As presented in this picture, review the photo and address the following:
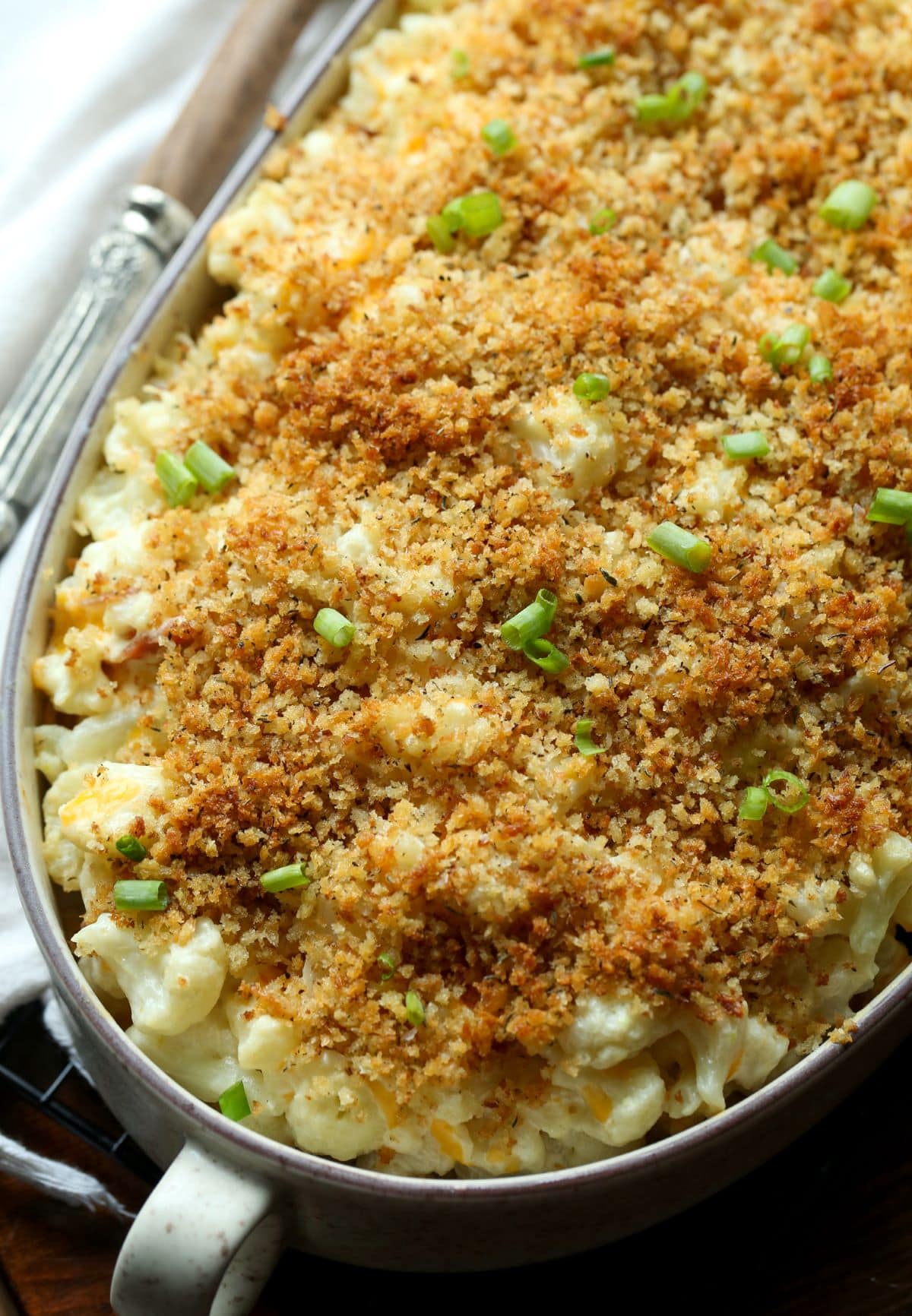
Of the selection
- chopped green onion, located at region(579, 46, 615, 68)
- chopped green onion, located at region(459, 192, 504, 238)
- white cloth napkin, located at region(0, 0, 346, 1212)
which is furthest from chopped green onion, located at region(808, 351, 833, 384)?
white cloth napkin, located at region(0, 0, 346, 1212)

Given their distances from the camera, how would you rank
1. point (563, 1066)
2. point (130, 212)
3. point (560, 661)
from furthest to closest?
point (130, 212) → point (560, 661) → point (563, 1066)

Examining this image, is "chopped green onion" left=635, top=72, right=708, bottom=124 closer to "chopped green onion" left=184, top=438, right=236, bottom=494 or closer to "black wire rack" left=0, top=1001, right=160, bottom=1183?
"chopped green onion" left=184, top=438, right=236, bottom=494

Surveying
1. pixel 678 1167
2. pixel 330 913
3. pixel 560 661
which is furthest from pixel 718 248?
pixel 678 1167

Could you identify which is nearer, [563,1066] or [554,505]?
[563,1066]

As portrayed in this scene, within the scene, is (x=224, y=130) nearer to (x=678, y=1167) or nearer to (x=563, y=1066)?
(x=563, y=1066)

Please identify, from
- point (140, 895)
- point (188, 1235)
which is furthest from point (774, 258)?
point (188, 1235)

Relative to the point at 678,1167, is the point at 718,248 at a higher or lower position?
higher

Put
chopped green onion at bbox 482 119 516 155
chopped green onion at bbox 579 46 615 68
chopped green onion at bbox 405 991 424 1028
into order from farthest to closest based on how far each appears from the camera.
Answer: chopped green onion at bbox 579 46 615 68 < chopped green onion at bbox 482 119 516 155 < chopped green onion at bbox 405 991 424 1028
